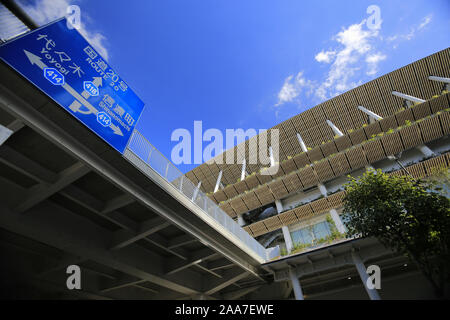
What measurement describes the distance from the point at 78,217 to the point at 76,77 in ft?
18.3

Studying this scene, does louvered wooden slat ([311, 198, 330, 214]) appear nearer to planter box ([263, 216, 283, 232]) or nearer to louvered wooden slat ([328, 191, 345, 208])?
louvered wooden slat ([328, 191, 345, 208])

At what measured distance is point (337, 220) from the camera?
18.8 meters

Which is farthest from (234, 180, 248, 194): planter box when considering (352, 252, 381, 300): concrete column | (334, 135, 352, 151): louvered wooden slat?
(352, 252, 381, 300): concrete column

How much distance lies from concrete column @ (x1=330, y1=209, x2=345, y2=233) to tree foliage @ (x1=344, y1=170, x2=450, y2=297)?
9154mm

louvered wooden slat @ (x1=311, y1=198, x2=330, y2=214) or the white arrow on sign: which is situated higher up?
louvered wooden slat @ (x1=311, y1=198, x2=330, y2=214)

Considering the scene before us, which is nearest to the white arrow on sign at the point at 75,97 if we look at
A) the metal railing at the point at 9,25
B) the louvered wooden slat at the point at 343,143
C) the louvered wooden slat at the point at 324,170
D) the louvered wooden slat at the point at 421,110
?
the metal railing at the point at 9,25

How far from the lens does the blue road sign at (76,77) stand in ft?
18.9

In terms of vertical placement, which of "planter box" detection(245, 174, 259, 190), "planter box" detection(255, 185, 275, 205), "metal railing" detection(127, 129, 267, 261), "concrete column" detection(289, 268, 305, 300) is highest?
"planter box" detection(245, 174, 259, 190)

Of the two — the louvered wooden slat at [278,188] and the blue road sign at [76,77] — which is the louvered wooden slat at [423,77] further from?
the blue road sign at [76,77]

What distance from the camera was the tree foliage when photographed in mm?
7992

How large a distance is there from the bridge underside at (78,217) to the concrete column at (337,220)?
841 cm

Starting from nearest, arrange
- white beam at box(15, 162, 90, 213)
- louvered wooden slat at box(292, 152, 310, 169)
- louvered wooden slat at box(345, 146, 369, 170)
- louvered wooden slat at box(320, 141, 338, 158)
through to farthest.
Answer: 1. white beam at box(15, 162, 90, 213)
2. louvered wooden slat at box(345, 146, 369, 170)
3. louvered wooden slat at box(320, 141, 338, 158)
4. louvered wooden slat at box(292, 152, 310, 169)

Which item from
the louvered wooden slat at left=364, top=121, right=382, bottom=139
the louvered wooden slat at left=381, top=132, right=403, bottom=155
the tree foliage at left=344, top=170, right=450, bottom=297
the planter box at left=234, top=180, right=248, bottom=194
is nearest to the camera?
the tree foliage at left=344, top=170, right=450, bottom=297
